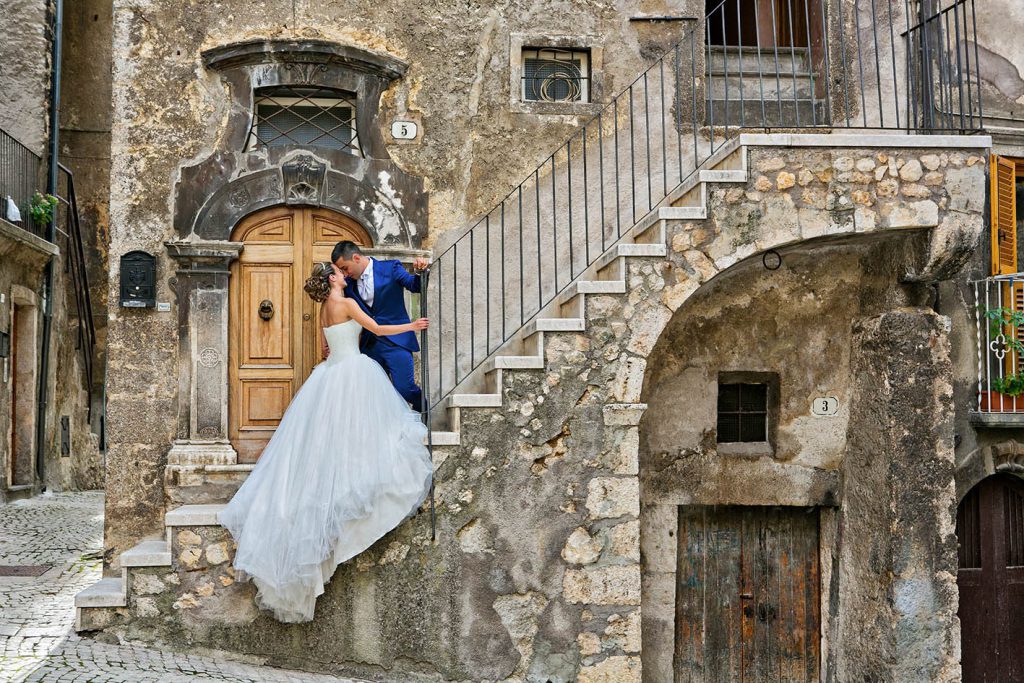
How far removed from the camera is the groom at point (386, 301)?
282 inches

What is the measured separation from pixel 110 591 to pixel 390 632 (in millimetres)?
1798

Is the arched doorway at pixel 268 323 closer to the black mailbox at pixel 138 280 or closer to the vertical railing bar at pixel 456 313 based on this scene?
the black mailbox at pixel 138 280

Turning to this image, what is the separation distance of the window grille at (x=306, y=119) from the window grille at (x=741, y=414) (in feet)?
11.4

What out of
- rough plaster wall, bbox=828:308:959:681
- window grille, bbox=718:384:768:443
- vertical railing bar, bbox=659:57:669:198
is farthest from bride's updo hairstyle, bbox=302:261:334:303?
rough plaster wall, bbox=828:308:959:681

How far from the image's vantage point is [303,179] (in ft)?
25.7

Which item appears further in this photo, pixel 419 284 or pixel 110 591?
pixel 419 284

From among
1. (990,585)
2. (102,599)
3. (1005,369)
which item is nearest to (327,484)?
(102,599)

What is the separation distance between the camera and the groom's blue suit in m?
7.18

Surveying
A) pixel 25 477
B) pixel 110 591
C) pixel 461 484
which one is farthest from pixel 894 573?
pixel 25 477

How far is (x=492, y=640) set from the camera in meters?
6.71

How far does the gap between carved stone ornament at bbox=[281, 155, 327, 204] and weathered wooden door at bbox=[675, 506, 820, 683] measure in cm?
381

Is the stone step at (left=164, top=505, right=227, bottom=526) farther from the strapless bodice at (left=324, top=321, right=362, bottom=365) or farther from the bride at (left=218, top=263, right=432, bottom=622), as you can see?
the strapless bodice at (left=324, top=321, right=362, bottom=365)

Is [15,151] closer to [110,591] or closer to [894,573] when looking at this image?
[110,591]

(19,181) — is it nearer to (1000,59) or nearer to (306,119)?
(306,119)
